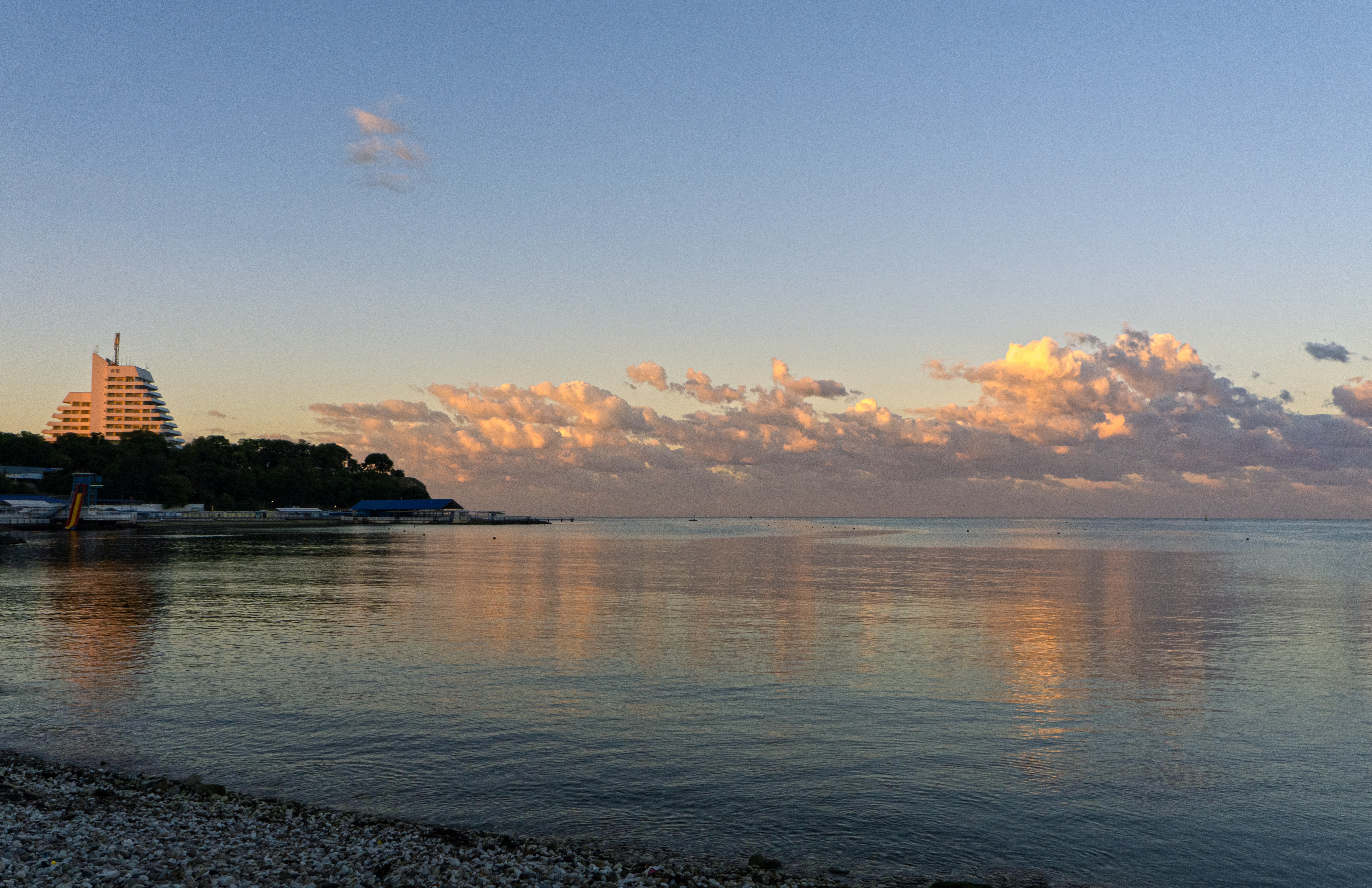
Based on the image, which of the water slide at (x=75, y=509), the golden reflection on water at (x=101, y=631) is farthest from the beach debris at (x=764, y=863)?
the water slide at (x=75, y=509)

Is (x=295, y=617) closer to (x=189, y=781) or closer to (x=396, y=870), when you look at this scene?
(x=189, y=781)

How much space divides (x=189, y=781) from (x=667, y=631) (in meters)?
25.8

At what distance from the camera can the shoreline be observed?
1293cm

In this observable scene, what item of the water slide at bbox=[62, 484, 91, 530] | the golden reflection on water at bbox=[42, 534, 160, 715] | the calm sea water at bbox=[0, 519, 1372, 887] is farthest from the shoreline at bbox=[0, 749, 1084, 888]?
the water slide at bbox=[62, 484, 91, 530]

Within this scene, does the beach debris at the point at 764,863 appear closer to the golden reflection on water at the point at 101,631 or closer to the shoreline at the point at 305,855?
the shoreline at the point at 305,855

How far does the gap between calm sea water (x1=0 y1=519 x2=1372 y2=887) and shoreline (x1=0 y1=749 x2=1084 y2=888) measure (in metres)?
0.88

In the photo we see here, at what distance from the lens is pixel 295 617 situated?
4512cm

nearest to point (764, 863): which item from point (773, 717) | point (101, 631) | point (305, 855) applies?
point (305, 855)

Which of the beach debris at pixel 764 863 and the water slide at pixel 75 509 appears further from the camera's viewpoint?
the water slide at pixel 75 509

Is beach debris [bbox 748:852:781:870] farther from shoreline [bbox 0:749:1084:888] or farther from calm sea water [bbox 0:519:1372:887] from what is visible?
calm sea water [bbox 0:519:1372:887]

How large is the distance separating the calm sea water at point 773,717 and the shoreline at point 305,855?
88cm

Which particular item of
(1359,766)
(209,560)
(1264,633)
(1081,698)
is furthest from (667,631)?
(209,560)

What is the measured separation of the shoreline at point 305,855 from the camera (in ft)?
42.4

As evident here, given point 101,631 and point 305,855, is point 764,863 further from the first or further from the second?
point 101,631
